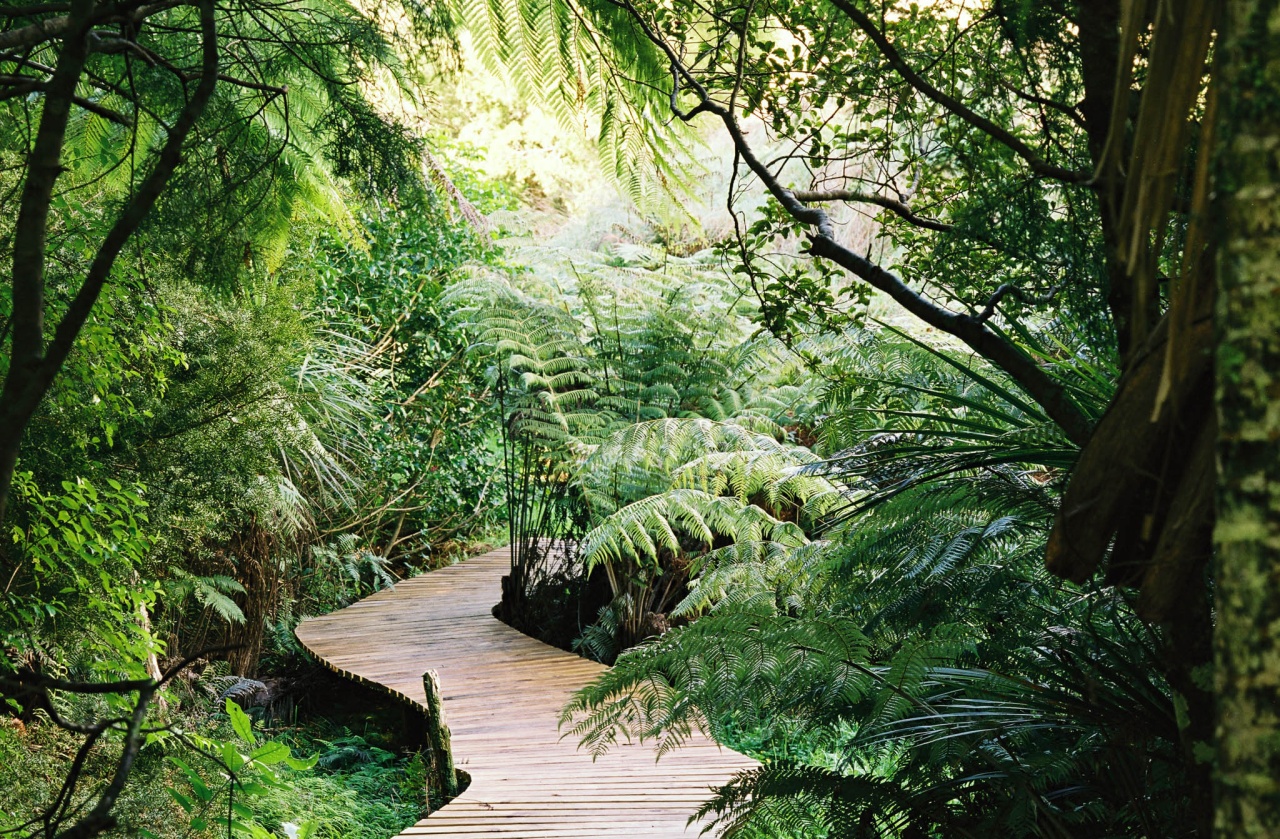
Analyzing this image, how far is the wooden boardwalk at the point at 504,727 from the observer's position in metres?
3.41

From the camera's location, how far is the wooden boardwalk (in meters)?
3.41

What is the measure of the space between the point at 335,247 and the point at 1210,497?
806 centimetres

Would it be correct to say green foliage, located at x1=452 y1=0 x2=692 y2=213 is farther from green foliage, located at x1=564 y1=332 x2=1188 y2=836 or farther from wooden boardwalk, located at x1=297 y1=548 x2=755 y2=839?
wooden boardwalk, located at x1=297 y1=548 x2=755 y2=839

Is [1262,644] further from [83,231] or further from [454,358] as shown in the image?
[454,358]

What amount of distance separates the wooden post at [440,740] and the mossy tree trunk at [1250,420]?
4.00 m

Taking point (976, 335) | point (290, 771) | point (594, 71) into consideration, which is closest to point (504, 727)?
point (290, 771)

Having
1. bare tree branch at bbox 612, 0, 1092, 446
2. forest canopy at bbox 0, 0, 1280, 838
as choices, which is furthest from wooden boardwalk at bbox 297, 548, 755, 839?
bare tree branch at bbox 612, 0, 1092, 446

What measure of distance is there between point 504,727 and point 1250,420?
4302 millimetres

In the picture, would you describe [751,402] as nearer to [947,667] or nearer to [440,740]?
[440,740]

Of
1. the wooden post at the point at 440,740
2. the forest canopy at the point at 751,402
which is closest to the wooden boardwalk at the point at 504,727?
the wooden post at the point at 440,740

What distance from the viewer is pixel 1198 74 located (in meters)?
0.64

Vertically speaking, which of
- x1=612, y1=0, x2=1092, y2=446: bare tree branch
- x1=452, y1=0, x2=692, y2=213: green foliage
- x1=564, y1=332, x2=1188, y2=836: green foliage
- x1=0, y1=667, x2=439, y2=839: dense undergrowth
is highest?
x1=452, y1=0, x2=692, y2=213: green foliage

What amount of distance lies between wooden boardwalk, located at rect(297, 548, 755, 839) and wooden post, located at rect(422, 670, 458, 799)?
63 millimetres

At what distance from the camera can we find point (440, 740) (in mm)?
4301
